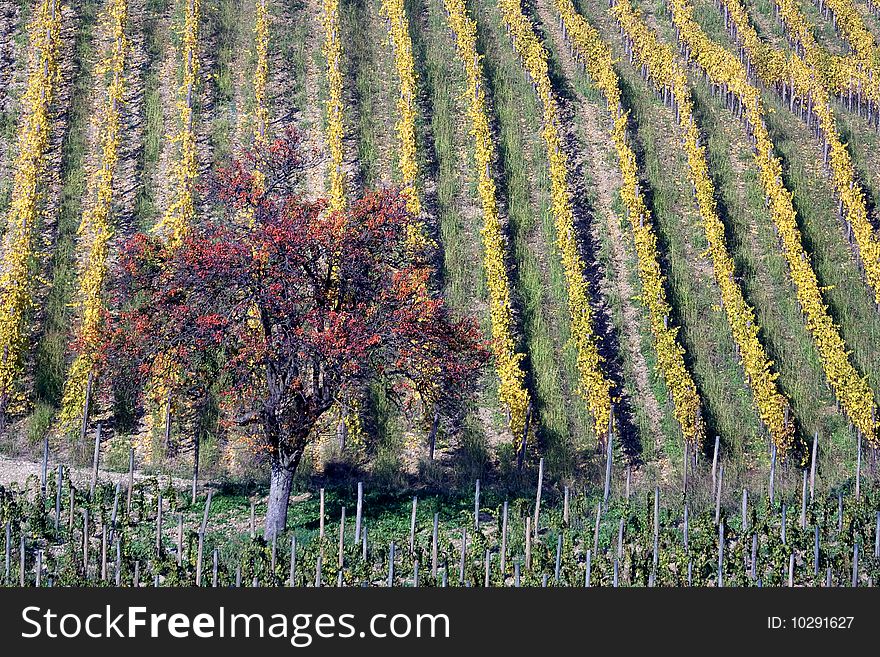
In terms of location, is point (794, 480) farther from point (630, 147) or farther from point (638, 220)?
point (630, 147)

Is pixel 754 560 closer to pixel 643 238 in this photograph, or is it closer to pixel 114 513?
pixel 114 513

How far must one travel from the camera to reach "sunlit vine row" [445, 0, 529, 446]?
1147 inches

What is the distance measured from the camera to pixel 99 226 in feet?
118

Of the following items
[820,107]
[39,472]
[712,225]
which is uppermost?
[820,107]

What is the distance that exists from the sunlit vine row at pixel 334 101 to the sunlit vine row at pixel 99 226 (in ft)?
22.3

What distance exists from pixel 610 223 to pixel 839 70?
15774 mm

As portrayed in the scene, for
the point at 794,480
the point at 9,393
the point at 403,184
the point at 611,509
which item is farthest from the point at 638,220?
the point at 9,393

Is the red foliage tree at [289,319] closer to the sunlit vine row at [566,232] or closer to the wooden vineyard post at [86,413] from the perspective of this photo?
the wooden vineyard post at [86,413]

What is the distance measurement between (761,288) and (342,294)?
53.0ft

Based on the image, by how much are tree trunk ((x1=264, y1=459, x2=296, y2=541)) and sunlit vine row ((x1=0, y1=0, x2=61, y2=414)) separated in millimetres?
9205

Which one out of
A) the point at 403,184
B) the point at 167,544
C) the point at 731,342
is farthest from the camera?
the point at 403,184

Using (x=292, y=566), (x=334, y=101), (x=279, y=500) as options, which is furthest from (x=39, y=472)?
(x=334, y=101)

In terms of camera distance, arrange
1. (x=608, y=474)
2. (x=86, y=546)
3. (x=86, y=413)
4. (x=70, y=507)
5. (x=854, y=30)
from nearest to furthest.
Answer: (x=86, y=546)
(x=70, y=507)
(x=608, y=474)
(x=86, y=413)
(x=854, y=30)

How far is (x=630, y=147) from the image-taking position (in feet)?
139
